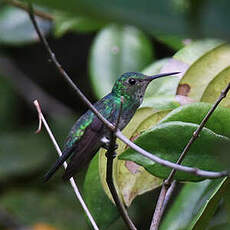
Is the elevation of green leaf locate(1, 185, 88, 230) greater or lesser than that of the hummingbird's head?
lesser

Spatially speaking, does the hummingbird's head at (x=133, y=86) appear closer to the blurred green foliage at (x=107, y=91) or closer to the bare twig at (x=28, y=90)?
the blurred green foliage at (x=107, y=91)

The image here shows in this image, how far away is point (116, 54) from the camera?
2170 millimetres

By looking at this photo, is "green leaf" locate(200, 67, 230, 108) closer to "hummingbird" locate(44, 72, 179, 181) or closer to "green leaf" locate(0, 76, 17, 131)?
"hummingbird" locate(44, 72, 179, 181)

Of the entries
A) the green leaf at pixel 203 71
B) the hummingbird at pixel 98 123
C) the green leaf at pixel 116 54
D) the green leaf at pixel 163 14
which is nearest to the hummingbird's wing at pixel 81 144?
the hummingbird at pixel 98 123

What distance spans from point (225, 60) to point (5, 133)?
2.27 m

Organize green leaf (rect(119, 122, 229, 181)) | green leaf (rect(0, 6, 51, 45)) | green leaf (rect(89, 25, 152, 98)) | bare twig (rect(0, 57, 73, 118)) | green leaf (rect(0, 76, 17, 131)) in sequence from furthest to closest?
bare twig (rect(0, 57, 73, 118)) → green leaf (rect(0, 76, 17, 131)) → green leaf (rect(0, 6, 51, 45)) → green leaf (rect(89, 25, 152, 98)) → green leaf (rect(119, 122, 229, 181))

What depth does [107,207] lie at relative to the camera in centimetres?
120

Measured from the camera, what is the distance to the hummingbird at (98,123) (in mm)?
1285

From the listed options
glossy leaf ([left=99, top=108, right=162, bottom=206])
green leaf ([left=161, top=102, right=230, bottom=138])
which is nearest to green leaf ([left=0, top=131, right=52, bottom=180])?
glossy leaf ([left=99, top=108, right=162, bottom=206])

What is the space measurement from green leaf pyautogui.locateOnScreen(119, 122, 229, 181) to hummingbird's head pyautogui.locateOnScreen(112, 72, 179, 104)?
0.58 meters

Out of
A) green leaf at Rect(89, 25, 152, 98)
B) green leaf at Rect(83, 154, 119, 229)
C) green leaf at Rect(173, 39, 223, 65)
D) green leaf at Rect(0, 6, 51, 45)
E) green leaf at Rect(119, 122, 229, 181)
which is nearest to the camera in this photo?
green leaf at Rect(119, 122, 229, 181)

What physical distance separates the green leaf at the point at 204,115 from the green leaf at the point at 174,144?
0.05 metres

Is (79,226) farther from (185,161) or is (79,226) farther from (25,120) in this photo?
(185,161)

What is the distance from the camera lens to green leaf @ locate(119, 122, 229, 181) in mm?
929
